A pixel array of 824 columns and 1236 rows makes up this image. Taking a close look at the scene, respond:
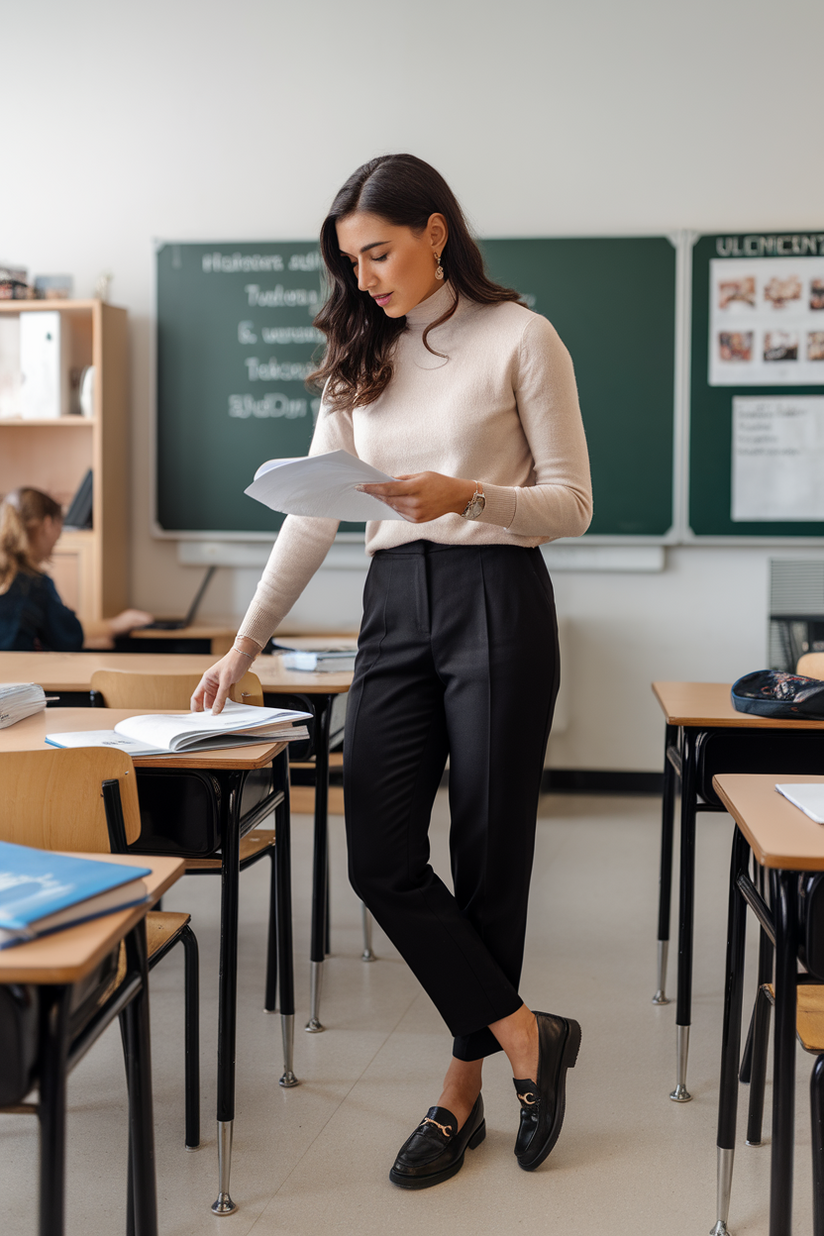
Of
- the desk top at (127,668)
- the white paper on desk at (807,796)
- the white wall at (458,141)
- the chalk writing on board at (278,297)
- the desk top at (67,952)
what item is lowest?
the desk top at (67,952)

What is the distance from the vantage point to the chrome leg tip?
164 centimetres

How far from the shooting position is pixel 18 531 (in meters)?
3.35

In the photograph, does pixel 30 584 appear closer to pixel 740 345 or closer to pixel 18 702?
pixel 18 702

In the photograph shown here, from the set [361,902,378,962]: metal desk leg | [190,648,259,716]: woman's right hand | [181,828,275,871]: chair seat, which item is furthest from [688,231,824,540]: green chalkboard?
[190,648,259,716]: woman's right hand

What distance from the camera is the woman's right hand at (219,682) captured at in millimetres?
1857

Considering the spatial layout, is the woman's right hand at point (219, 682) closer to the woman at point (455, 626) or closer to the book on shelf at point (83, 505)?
the woman at point (455, 626)

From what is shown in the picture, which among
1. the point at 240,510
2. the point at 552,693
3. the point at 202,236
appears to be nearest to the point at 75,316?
the point at 202,236

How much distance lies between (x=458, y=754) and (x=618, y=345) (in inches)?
116

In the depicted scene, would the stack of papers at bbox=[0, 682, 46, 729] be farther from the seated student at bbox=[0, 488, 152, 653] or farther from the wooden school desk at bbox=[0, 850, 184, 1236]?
the seated student at bbox=[0, 488, 152, 653]

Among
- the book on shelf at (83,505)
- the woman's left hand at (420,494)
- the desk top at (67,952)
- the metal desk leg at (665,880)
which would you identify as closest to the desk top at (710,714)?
the metal desk leg at (665,880)

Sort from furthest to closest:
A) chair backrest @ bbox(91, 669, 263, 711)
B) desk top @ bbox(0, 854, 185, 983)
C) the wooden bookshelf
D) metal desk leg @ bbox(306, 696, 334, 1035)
Result: 1. the wooden bookshelf
2. metal desk leg @ bbox(306, 696, 334, 1035)
3. chair backrest @ bbox(91, 669, 263, 711)
4. desk top @ bbox(0, 854, 185, 983)

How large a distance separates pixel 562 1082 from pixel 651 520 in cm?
286

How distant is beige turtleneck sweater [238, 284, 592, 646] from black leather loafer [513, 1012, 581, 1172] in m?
0.79

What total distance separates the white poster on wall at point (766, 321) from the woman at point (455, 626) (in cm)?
275
